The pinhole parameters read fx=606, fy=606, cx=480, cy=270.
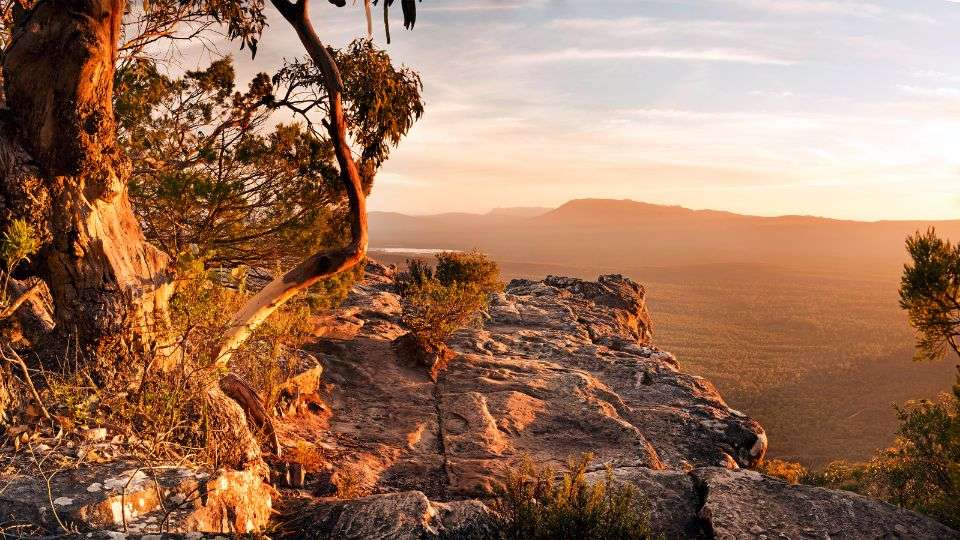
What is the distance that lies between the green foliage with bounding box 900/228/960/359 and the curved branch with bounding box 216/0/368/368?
904 cm

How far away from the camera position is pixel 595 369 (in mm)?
13344

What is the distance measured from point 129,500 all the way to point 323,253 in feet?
12.3

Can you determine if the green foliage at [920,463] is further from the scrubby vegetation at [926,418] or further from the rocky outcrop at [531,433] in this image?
the rocky outcrop at [531,433]

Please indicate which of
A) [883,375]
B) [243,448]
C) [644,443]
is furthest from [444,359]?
[883,375]

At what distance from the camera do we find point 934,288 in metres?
10.1

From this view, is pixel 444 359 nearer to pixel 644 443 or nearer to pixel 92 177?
pixel 644 443

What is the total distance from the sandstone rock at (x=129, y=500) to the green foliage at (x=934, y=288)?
10.7 m

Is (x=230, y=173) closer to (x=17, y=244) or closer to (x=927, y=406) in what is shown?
(x=17, y=244)

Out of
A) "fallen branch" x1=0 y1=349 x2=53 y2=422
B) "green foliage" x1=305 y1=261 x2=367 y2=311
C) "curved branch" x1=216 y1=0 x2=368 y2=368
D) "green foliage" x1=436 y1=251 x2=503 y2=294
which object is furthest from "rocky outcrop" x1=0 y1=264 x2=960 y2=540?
"green foliage" x1=436 y1=251 x2=503 y2=294

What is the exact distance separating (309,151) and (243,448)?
5237mm

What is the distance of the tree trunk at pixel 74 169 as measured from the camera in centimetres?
486

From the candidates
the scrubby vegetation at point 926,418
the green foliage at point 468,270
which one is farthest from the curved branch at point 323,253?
the green foliage at point 468,270

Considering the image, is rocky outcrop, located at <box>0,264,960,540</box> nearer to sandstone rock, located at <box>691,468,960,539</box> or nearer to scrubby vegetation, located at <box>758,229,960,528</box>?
sandstone rock, located at <box>691,468,960,539</box>

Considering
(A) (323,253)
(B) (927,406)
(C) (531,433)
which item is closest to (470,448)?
(C) (531,433)
